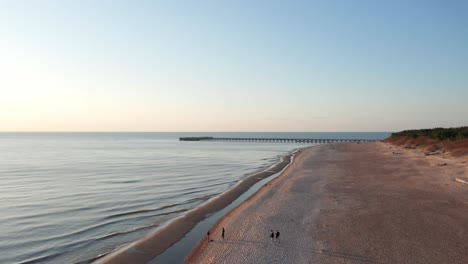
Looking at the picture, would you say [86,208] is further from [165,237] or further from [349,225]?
[349,225]


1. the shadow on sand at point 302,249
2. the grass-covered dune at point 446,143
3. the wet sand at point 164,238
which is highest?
the grass-covered dune at point 446,143

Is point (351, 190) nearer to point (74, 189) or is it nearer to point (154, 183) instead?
point (154, 183)

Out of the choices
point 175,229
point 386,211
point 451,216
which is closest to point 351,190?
point 386,211

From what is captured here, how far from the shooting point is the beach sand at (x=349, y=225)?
15.3m

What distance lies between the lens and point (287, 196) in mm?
28562

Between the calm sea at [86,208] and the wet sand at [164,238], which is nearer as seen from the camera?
the wet sand at [164,238]

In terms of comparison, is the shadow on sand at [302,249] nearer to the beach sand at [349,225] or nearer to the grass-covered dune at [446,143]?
the beach sand at [349,225]

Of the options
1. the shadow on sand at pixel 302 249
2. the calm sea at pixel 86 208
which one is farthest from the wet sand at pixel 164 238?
the shadow on sand at pixel 302 249

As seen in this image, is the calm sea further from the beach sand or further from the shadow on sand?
the shadow on sand

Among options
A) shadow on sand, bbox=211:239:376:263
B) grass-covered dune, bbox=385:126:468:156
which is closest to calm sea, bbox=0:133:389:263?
shadow on sand, bbox=211:239:376:263

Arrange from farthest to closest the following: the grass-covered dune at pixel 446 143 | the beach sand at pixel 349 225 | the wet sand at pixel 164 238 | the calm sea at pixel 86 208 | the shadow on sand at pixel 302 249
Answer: the grass-covered dune at pixel 446 143 < the calm sea at pixel 86 208 < the wet sand at pixel 164 238 < the beach sand at pixel 349 225 < the shadow on sand at pixel 302 249

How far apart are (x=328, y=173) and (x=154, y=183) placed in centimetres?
2045

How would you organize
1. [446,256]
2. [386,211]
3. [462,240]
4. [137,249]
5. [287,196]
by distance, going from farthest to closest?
[287,196] < [386,211] < [137,249] < [462,240] < [446,256]

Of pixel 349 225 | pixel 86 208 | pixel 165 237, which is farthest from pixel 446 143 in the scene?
pixel 86 208
